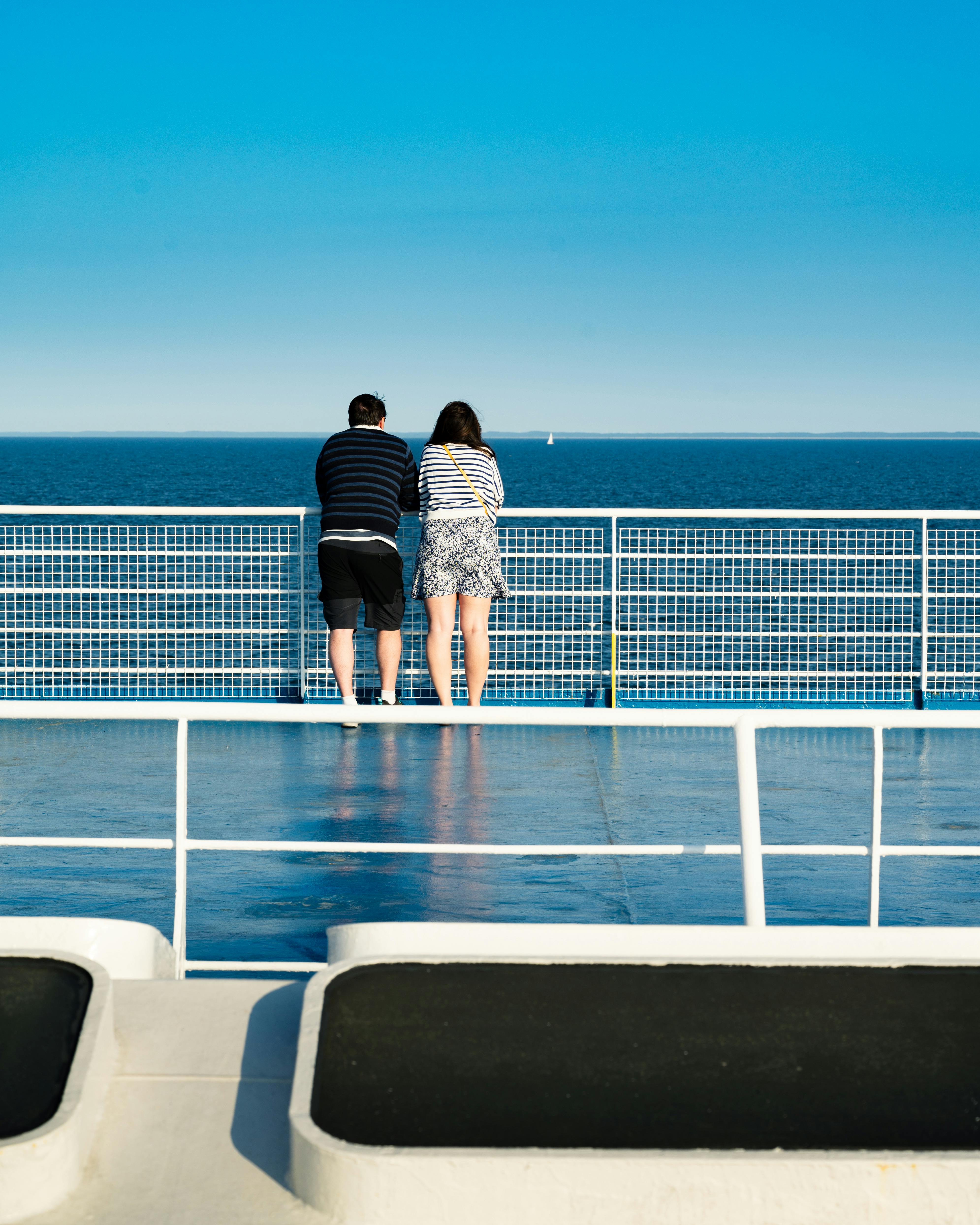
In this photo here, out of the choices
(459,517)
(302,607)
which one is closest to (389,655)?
(459,517)

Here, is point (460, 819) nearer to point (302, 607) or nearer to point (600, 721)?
point (600, 721)

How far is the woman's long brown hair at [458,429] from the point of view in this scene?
6270 mm

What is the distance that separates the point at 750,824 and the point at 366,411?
170 inches

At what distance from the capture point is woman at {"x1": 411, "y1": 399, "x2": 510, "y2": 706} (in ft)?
20.6

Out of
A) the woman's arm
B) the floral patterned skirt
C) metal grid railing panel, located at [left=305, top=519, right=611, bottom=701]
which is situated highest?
the woman's arm

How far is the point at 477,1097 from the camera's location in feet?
6.19

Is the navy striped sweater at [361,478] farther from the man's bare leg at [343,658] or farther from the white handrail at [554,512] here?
the man's bare leg at [343,658]

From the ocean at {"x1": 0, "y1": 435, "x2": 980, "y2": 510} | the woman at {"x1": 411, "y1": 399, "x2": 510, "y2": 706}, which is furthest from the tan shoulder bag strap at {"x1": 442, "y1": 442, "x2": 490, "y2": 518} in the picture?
the ocean at {"x1": 0, "y1": 435, "x2": 980, "y2": 510}

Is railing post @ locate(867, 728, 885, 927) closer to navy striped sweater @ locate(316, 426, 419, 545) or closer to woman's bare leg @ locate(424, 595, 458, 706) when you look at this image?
woman's bare leg @ locate(424, 595, 458, 706)

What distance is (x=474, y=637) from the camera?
21.2 ft

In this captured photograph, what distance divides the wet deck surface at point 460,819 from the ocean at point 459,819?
12 mm

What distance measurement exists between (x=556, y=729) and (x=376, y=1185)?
551 centimetres

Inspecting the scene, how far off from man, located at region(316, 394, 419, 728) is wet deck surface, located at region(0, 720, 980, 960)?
2.04 feet

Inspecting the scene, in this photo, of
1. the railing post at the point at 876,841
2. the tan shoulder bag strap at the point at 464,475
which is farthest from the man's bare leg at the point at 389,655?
the railing post at the point at 876,841
